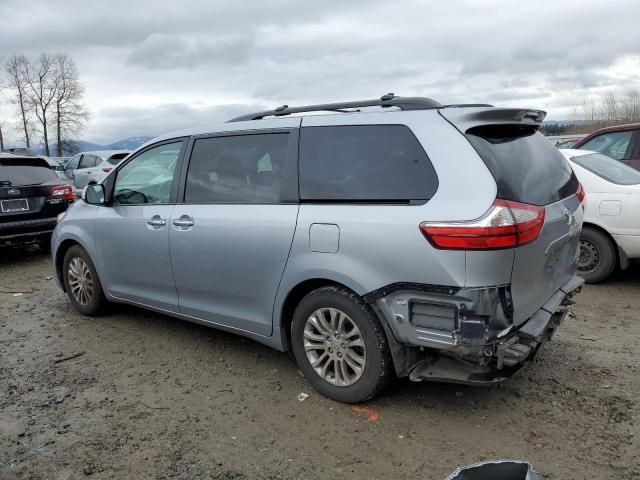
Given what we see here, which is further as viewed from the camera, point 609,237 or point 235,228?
point 609,237

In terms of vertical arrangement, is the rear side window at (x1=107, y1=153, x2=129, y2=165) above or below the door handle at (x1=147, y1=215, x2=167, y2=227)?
above

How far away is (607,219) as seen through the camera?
18.8ft

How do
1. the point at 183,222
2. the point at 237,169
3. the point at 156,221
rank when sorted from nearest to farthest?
the point at 237,169, the point at 183,222, the point at 156,221

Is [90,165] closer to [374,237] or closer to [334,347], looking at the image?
[334,347]

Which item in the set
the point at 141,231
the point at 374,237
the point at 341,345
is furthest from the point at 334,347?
the point at 141,231

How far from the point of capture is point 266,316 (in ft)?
12.2

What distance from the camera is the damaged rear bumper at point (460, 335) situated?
2846 millimetres

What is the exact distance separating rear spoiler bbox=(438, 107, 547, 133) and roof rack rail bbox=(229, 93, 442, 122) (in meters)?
0.18

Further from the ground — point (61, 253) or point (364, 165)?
point (364, 165)

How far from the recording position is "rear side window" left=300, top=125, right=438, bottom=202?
3094mm

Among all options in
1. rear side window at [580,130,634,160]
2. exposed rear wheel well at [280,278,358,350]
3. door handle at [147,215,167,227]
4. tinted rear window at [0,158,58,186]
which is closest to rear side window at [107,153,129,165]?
tinted rear window at [0,158,58,186]

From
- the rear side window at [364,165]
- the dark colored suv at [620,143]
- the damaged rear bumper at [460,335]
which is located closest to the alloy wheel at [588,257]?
the dark colored suv at [620,143]

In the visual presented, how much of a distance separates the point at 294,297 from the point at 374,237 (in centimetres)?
82

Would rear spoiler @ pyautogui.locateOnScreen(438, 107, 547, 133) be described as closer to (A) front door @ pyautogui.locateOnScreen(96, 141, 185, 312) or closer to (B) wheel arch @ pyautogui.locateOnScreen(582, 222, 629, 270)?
(A) front door @ pyautogui.locateOnScreen(96, 141, 185, 312)
